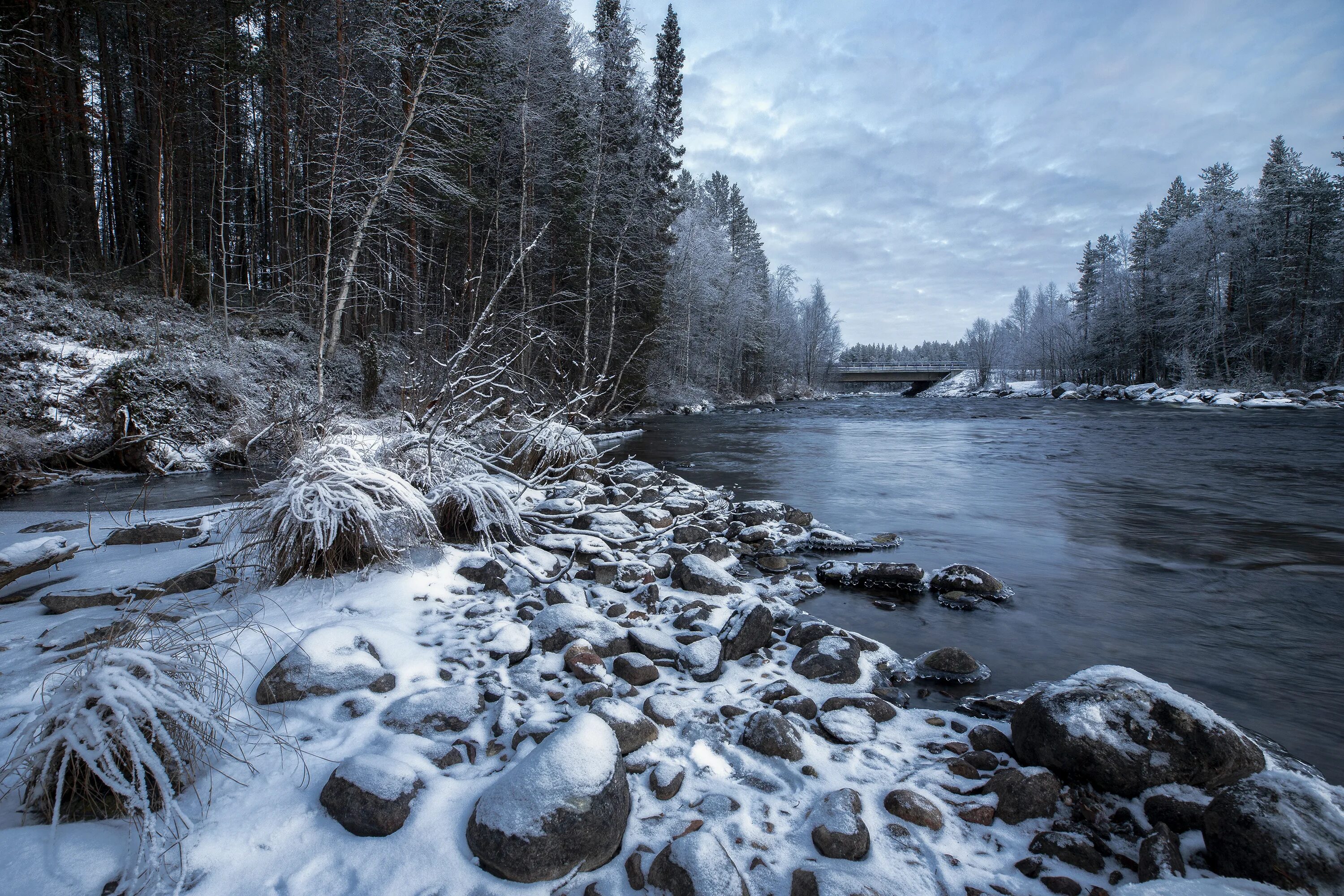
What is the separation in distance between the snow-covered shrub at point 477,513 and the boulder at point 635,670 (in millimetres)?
1517

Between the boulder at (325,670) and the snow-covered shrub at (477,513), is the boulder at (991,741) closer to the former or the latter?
the boulder at (325,670)

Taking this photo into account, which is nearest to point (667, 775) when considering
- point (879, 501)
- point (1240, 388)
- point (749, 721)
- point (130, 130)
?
point (749, 721)

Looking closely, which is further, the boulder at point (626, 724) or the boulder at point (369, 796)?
the boulder at point (626, 724)

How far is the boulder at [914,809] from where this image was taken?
1.99 meters

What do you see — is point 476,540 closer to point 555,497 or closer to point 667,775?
point 555,497

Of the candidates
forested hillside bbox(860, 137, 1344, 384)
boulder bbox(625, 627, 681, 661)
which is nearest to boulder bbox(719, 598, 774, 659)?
boulder bbox(625, 627, 681, 661)

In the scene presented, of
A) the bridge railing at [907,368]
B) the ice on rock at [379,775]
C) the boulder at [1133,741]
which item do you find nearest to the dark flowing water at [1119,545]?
the boulder at [1133,741]

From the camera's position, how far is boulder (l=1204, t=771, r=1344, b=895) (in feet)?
5.35

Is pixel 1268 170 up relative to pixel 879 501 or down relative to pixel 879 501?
up

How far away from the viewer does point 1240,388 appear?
3108cm

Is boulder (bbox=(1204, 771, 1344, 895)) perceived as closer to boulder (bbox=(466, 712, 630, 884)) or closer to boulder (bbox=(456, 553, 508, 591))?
boulder (bbox=(466, 712, 630, 884))

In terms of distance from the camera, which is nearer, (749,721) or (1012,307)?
(749,721)

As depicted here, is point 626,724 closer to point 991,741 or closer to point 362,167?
point 991,741

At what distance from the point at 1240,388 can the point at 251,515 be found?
4410cm
